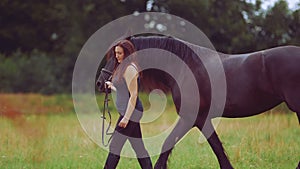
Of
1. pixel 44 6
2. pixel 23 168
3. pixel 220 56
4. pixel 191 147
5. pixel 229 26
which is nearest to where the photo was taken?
pixel 220 56

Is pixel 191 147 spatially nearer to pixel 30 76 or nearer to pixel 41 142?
pixel 41 142

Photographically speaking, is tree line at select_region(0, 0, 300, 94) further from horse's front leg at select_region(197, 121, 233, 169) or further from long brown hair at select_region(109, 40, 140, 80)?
long brown hair at select_region(109, 40, 140, 80)

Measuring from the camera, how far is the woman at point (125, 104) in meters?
4.64

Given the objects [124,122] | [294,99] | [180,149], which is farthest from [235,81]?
[180,149]

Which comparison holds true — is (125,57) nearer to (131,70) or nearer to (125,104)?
(131,70)

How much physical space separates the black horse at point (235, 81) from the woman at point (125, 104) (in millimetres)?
243

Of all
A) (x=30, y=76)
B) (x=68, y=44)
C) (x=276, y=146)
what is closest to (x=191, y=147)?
(x=276, y=146)

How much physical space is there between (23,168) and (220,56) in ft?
9.12

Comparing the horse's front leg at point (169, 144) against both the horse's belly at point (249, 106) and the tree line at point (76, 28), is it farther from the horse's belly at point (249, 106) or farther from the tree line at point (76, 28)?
the tree line at point (76, 28)

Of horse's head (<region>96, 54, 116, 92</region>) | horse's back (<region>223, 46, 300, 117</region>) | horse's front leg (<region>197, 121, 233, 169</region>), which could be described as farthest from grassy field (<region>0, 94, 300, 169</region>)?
horse's head (<region>96, 54, 116, 92</region>)

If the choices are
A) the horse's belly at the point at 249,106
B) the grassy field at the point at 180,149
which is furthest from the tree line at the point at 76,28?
the horse's belly at the point at 249,106

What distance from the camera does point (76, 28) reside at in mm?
23672

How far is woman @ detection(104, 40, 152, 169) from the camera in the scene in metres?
4.64

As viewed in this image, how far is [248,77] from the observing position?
16.4 ft
